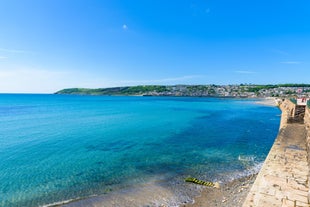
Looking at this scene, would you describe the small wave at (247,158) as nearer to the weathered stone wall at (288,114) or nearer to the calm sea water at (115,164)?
the calm sea water at (115,164)

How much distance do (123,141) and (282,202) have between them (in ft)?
49.9

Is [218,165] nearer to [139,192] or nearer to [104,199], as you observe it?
[139,192]

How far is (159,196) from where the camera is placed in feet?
29.3

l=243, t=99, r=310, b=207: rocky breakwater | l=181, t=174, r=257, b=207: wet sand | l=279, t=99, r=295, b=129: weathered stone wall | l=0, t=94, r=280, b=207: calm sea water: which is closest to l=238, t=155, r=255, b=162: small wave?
l=0, t=94, r=280, b=207: calm sea water

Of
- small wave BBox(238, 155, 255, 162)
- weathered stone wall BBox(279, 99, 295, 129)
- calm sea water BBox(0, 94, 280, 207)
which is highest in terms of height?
weathered stone wall BBox(279, 99, 295, 129)

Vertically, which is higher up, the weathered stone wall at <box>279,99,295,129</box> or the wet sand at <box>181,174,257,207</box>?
the weathered stone wall at <box>279,99,295,129</box>

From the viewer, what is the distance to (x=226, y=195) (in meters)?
8.76

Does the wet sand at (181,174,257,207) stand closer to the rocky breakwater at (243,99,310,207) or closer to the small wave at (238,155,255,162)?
the rocky breakwater at (243,99,310,207)

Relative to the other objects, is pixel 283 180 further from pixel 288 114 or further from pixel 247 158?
pixel 288 114

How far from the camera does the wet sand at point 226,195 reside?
802 cm

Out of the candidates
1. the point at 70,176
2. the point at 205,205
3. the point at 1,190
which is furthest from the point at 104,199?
the point at 1,190

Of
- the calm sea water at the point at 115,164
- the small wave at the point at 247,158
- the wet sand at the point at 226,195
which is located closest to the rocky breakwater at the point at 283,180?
the wet sand at the point at 226,195

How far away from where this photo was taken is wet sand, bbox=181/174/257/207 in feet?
26.3

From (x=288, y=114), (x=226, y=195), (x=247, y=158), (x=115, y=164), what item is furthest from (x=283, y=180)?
(x=288, y=114)
